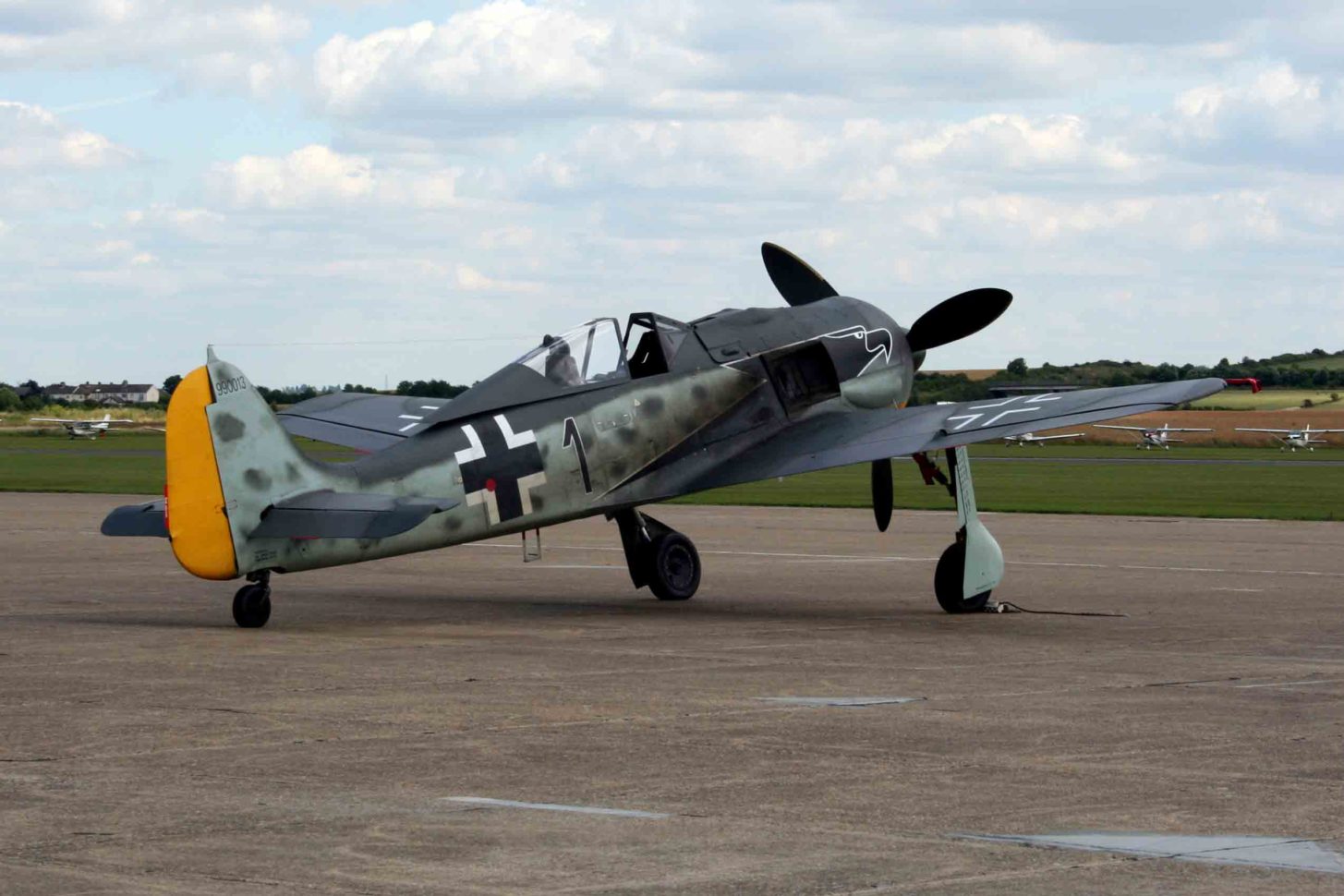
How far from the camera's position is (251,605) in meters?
16.4

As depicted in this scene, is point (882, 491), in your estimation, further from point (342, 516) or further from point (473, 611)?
point (342, 516)

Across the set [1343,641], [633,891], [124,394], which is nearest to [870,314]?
[1343,641]

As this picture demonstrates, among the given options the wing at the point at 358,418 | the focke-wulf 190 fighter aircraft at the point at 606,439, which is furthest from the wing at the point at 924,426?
the wing at the point at 358,418

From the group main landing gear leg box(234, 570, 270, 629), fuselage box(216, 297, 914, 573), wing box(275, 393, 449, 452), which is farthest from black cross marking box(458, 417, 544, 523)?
wing box(275, 393, 449, 452)

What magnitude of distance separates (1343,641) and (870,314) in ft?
22.6

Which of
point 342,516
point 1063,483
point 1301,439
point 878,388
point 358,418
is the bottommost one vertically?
point 1301,439

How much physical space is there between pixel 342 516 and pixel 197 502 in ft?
4.10

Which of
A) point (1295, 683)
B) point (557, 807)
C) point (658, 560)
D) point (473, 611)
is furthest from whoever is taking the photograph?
point (658, 560)

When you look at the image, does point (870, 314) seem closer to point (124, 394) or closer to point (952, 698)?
point (952, 698)

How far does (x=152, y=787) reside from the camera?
8781mm

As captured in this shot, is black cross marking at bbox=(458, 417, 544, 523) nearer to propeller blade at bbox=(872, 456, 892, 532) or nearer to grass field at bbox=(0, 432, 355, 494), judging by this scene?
propeller blade at bbox=(872, 456, 892, 532)

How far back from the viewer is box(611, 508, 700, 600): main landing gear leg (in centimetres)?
1989

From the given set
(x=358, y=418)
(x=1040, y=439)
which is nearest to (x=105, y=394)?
(x=1040, y=439)

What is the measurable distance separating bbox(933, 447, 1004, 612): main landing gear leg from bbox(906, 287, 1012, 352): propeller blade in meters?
2.49
